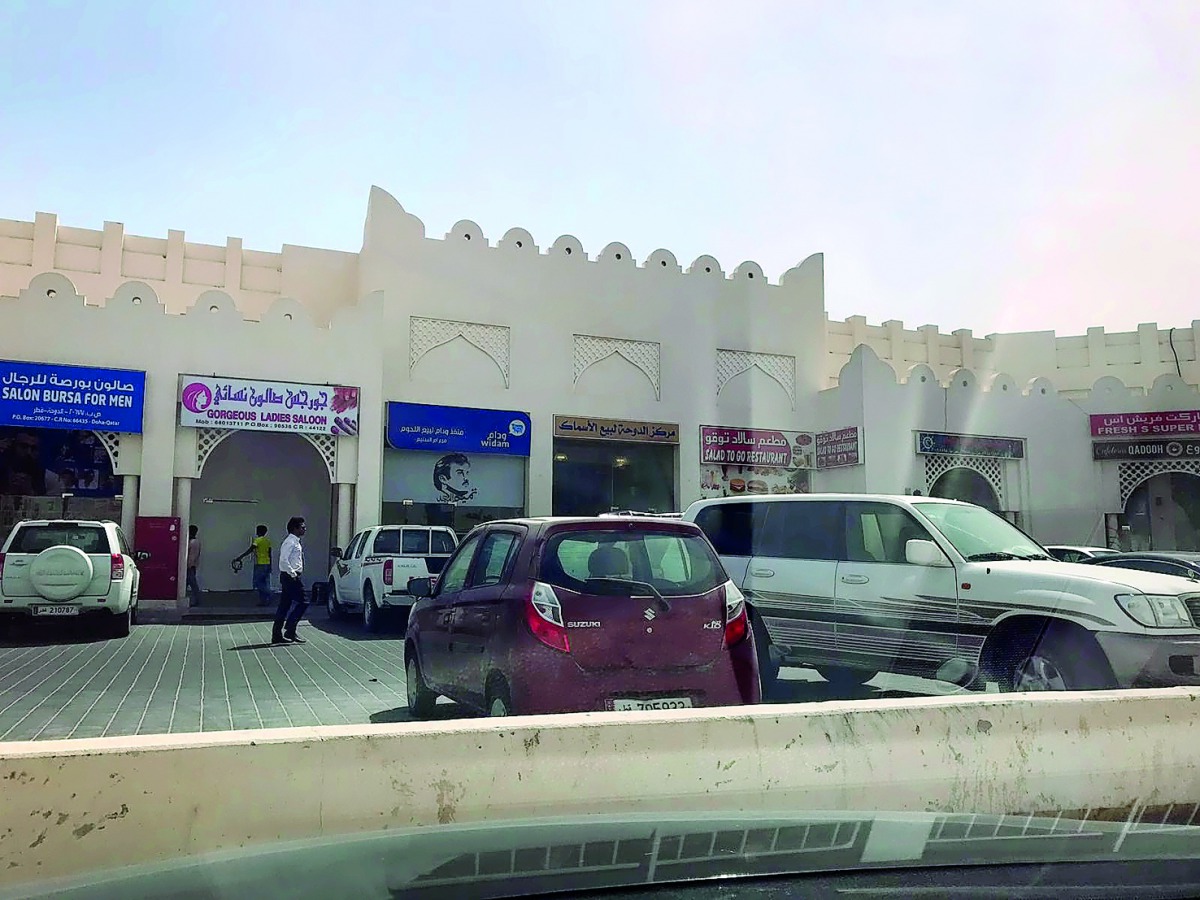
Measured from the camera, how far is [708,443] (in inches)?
857

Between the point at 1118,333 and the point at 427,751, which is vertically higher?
the point at 1118,333

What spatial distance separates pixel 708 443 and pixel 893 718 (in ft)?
59.1

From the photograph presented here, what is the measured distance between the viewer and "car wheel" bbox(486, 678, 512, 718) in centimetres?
544

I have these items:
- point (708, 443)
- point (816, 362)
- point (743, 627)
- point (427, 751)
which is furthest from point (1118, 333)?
point (427, 751)

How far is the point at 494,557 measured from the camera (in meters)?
6.33

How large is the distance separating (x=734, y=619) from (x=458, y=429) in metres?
14.6

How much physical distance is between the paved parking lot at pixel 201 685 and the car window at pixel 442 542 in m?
1.94

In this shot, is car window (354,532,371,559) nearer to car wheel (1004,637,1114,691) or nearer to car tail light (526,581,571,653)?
car tail light (526,581,571,653)

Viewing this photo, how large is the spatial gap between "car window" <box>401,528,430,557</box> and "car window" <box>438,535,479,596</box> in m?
8.08

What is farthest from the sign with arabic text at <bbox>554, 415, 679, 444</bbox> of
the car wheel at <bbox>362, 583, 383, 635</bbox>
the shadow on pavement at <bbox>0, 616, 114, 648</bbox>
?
the shadow on pavement at <bbox>0, 616, 114, 648</bbox>

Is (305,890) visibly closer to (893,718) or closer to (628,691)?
(893,718)

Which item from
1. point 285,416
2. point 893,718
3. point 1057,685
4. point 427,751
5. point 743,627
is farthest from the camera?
point 285,416

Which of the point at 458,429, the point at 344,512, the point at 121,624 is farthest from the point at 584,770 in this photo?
the point at 458,429

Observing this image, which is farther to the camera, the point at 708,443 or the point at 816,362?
the point at 816,362
